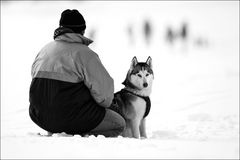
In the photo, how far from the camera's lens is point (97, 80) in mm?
6133

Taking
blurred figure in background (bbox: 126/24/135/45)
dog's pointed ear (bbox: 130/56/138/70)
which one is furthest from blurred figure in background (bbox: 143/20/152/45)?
dog's pointed ear (bbox: 130/56/138/70)

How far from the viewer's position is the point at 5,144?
5211 millimetres

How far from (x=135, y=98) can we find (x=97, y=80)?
3.26 feet

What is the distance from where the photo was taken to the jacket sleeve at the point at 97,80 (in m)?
6.12

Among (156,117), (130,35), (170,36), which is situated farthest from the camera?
(170,36)

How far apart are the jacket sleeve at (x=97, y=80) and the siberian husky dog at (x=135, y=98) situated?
76 centimetres

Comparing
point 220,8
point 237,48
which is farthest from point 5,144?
point 220,8

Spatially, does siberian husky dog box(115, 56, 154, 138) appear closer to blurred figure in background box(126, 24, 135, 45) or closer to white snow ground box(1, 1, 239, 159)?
white snow ground box(1, 1, 239, 159)

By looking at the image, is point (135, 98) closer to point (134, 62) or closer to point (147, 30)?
point (134, 62)

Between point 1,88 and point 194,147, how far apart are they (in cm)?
1321

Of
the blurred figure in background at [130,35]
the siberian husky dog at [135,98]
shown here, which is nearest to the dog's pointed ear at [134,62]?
the siberian husky dog at [135,98]

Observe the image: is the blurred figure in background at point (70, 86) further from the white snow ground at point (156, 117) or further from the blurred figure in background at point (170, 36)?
the blurred figure in background at point (170, 36)

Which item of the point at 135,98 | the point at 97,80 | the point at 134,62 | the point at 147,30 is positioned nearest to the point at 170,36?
the point at 147,30

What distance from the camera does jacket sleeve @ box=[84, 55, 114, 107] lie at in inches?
241
